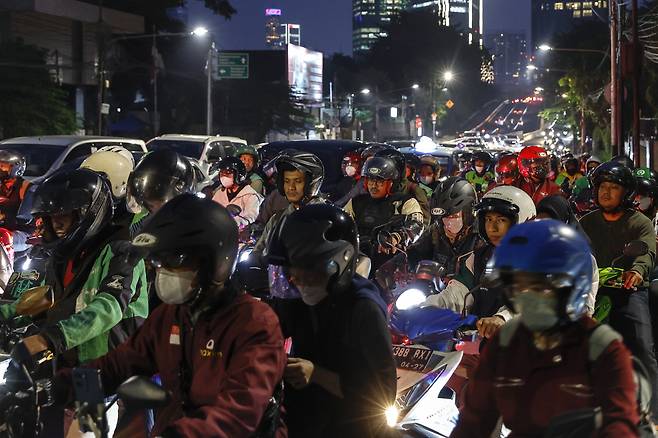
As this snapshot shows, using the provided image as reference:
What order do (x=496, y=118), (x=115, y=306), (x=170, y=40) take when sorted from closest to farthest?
(x=115, y=306), (x=170, y=40), (x=496, y=118)

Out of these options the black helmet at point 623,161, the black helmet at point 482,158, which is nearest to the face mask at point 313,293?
the black helmet at point 623,161

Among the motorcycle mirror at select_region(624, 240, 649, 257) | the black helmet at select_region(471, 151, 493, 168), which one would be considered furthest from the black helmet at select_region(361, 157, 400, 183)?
the black helmet at select_region(471, 151, 493, 168)

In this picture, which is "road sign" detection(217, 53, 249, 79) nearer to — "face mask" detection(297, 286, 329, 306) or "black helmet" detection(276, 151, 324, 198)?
"black helmet" detection(276, 151, 324, 198)

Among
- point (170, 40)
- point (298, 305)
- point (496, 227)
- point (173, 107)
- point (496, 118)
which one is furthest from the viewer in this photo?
point (496, 118)

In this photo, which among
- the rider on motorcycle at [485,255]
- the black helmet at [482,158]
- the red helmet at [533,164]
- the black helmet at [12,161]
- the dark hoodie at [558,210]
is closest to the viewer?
the rider on motorcycle at [485,255]

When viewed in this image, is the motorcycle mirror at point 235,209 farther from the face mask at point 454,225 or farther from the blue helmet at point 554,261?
the blue helmet at point 554,261

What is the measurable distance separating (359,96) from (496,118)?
54567mm

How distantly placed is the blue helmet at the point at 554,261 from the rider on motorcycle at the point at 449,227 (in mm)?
3991

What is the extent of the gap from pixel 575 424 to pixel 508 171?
1120cm

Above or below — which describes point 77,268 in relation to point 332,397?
above

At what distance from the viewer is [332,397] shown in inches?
159

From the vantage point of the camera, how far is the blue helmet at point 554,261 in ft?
10.9

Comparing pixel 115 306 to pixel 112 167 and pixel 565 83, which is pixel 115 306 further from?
pixel 565 83

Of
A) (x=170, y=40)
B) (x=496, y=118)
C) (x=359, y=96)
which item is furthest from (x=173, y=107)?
(x=496, y=118)
